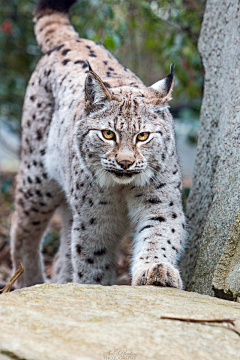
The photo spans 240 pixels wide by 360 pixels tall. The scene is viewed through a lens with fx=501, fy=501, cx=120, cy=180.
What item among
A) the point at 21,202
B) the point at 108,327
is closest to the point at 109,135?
the point at 108,327

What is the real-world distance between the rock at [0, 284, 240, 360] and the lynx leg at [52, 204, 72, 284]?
2.46 meters

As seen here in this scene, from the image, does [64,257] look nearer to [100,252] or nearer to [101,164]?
[100,252]

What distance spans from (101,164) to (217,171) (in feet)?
2.90

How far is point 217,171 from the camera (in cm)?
373

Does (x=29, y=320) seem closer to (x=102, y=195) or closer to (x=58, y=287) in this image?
(x=58, y=287)

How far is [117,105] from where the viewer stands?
3.57 meters

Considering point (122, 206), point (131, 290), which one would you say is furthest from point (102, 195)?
point (131, 290)

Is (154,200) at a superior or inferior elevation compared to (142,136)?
inferior

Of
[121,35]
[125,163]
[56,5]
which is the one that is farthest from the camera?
[121,35]

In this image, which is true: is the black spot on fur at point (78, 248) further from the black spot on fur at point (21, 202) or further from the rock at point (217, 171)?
the black spot on fur at point (21, 202)

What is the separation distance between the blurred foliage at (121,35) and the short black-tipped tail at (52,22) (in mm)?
512

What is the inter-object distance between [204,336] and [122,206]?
1826 millimetres

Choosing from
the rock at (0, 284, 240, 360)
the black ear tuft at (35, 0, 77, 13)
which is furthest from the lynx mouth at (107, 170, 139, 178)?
the black ear tuft at (35, 0, 77, 13)

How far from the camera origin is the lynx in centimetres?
343
